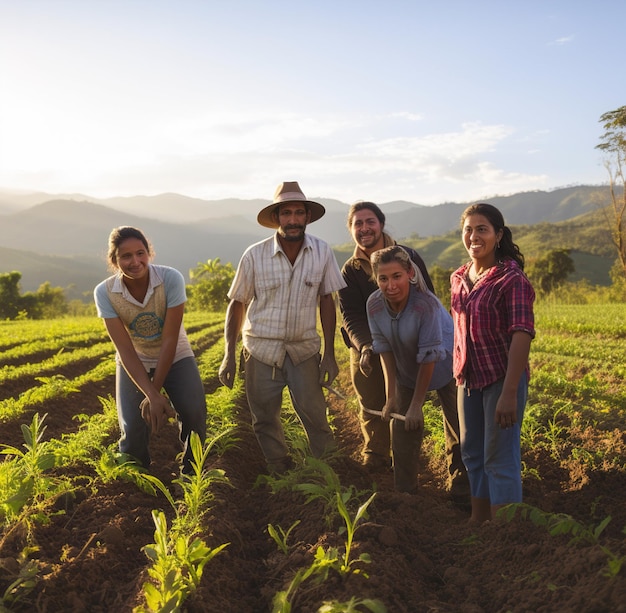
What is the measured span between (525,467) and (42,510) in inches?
133

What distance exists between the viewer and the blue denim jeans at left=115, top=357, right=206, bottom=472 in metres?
3.98

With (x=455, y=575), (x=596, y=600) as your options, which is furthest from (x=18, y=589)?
(x=596, y=600)

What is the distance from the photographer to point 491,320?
10.3ft

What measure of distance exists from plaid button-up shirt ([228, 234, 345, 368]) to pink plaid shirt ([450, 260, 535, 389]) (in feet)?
3.89

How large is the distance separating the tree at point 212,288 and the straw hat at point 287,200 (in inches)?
1387

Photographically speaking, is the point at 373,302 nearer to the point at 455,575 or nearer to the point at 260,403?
the point at 260,403

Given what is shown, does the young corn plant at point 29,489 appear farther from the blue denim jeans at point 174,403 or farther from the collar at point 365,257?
the collar at point 365,257

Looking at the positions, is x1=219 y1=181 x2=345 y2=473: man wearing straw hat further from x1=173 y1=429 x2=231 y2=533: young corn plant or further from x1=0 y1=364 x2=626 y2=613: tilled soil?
x1=173 y1=429 x2=231 y2=533: young corn plant

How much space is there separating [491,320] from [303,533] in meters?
1.55

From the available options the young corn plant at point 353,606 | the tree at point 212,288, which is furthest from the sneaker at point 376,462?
the tree at point 212,288

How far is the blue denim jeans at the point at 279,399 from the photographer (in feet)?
13.7

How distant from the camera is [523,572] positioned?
2.43 m

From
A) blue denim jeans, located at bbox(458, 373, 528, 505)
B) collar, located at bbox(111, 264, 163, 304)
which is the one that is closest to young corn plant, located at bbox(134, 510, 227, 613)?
blue denim jeans, located at bbox(458, 373, 528, 505)

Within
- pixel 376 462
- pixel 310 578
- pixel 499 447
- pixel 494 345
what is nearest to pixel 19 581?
pixel 310 578
